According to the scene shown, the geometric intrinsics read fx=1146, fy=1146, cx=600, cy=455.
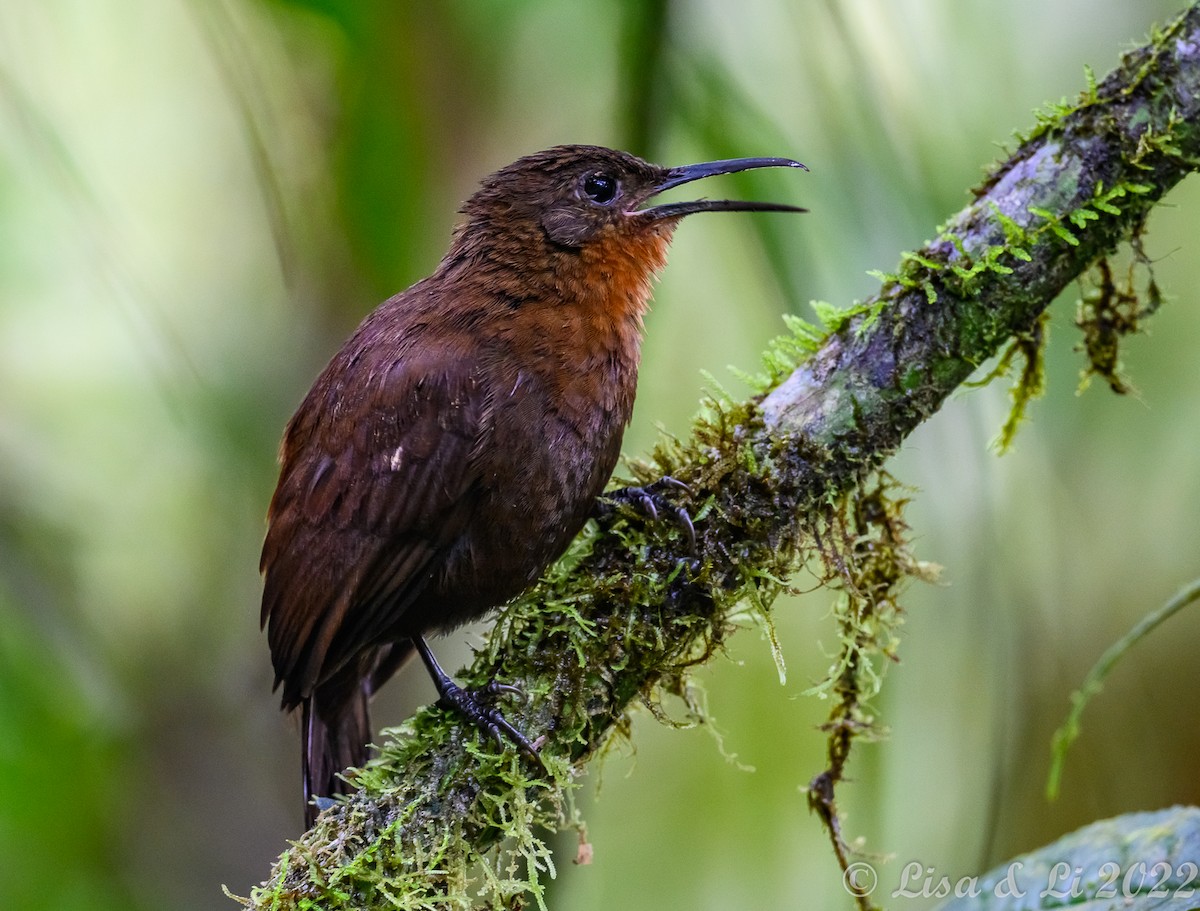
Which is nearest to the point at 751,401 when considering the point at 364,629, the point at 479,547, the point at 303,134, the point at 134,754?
the point at 479,547

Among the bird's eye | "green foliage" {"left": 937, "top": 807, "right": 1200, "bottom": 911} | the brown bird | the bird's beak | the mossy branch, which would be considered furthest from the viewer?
the bird's eye

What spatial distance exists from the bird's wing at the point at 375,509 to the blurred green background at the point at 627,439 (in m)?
0.51

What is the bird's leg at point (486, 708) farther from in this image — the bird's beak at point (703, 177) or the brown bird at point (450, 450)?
the bird's beak at point (703, 177)

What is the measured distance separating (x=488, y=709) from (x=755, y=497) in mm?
657

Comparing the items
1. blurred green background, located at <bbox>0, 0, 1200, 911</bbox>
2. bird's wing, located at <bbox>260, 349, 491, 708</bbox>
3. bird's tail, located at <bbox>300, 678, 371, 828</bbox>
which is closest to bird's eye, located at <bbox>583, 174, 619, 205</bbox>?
blurred green background, located at <bbox>0, 0, 1200, 911</bbox>

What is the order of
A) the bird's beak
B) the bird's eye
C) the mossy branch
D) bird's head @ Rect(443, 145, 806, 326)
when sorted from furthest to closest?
the bird's eye, bird's head @ Rect(443, 145, 806, 326), the bird's beak, the mossy branch

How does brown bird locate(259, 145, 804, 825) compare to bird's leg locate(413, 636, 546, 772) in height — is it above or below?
above

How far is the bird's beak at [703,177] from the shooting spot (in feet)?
8.54

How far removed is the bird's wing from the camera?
2498 millimetres

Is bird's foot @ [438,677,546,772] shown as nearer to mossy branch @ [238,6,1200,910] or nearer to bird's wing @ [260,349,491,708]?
mossy branch @ [238,6,1200,910]

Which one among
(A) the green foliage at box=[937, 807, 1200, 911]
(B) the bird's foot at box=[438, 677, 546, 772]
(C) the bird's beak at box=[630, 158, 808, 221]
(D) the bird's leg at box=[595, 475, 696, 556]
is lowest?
(A) the green foliage at box=[937, 807, 1200, 911]

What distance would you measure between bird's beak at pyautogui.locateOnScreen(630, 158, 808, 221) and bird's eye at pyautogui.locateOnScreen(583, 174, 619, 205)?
81 mm

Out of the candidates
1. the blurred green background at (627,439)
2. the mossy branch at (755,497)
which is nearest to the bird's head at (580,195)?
the blurred green background at (627,439)

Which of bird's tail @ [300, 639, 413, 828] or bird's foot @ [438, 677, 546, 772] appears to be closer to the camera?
bird's foot @ [438, 677, 546, 772]
